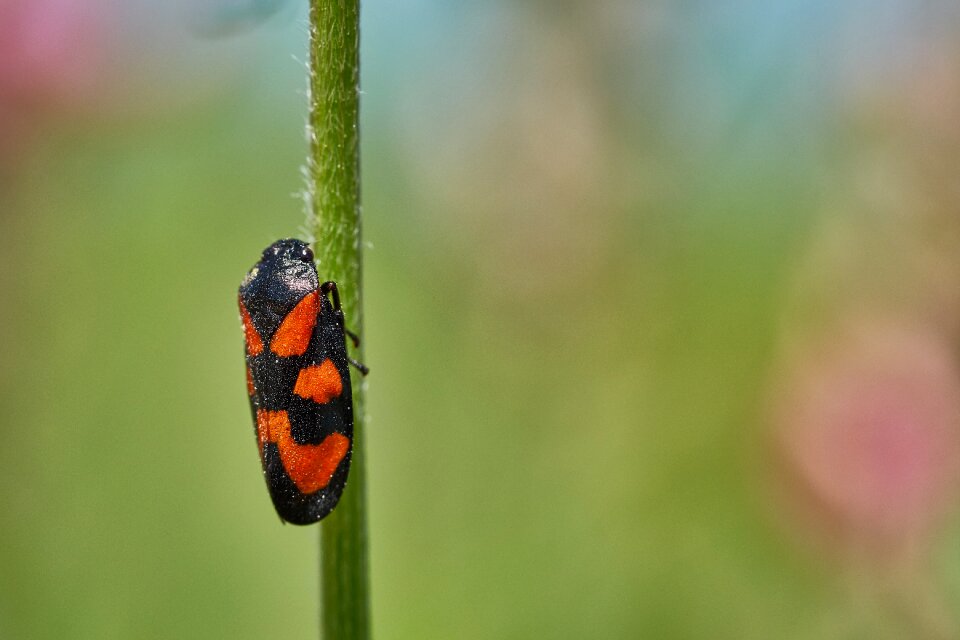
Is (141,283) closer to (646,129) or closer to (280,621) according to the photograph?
(280,621)

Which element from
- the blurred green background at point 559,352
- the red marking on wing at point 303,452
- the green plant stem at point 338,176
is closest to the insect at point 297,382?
the red marking on wing at point 303,452

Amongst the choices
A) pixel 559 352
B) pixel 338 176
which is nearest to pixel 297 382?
pixel 338 176

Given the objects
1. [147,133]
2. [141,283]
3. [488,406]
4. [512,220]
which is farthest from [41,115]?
[488,406]

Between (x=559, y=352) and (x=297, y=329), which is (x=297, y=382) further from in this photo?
(x=559, y=352)

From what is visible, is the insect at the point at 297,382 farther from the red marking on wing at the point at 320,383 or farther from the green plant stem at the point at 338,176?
the green plant stem at the point at 338,176

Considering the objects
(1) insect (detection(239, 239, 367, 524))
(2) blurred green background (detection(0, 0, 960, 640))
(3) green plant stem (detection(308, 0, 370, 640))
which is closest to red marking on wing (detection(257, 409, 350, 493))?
(1) insect (detection(239, 239, 367, 524))

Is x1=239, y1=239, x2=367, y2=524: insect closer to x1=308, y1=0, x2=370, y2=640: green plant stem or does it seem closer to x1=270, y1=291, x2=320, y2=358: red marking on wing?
x1=270, y1=291, x2=320, y2=358: red marking on wing
